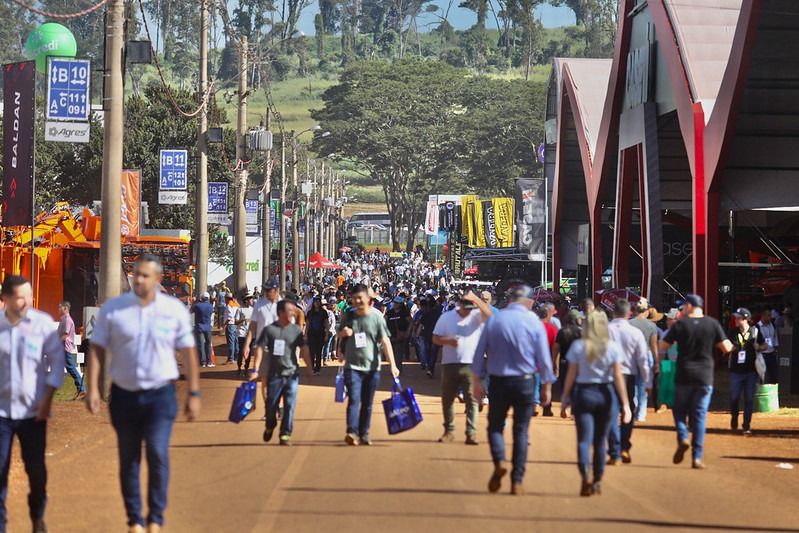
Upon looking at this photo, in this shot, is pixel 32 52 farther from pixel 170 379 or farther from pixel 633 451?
pixel 170 379

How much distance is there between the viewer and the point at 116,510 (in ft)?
33.8

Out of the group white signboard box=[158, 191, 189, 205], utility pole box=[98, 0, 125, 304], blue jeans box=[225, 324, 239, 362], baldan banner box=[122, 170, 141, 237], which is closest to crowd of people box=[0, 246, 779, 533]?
utility pole box=[98, 0, 125, 304]

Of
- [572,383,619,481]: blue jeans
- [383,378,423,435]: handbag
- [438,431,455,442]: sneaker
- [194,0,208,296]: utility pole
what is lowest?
[438,431,455,442]: sneaker

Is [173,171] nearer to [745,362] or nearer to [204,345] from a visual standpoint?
[204,345]

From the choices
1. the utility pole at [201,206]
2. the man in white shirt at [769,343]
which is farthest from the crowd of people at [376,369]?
the utility pole at [201,206]

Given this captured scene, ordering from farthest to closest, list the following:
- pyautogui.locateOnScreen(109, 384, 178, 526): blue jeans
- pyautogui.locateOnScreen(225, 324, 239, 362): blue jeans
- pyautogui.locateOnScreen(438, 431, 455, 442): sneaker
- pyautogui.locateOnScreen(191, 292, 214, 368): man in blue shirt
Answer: pyautogui.locateOnScreen(225, 324, 239, 362): blue jeans < pyautogui.locateOnScreen(191, 292, 214, 368): man in blue shirt < pyautogui.locateOnScreen(438, 431, 455, 442): sneaker < pyautogui.locateOnScreen(109, 384, 178, 526): blue jeans

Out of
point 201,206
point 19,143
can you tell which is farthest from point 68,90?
point 201,206

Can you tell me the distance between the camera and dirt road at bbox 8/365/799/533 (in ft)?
32.3

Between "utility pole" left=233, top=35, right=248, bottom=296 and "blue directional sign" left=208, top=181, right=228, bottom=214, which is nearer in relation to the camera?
"utility pole" left=233, top=35, right=248, bottom=296

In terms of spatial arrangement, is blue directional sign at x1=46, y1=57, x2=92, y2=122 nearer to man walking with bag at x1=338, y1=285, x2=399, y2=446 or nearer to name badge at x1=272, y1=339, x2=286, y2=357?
name badge at x1=272, y1=339, x2=286, y2=357

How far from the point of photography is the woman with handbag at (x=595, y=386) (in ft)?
Answer: 36.4

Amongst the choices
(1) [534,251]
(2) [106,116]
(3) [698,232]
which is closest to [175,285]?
(3) [698,232]

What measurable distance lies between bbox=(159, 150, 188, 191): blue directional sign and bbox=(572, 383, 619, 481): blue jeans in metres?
25.1

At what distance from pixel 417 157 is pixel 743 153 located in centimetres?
6512
